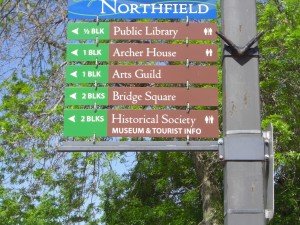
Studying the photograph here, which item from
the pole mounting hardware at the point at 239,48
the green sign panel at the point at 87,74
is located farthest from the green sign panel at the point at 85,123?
the pole mounting hardware at the point at 239,48

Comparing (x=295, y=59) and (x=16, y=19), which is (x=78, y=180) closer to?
(x=16, y=19)

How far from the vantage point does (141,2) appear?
219 inches

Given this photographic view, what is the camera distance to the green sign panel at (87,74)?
545 centimetres

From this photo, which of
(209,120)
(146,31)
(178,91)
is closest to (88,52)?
(146,31)

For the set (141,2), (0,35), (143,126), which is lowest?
(143,126)

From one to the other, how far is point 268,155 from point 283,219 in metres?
12.9

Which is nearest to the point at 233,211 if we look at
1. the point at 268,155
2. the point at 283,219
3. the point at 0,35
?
the point at 268,155

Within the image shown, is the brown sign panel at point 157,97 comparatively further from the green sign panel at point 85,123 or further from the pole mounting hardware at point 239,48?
the pole mounting hardware at point 239,48

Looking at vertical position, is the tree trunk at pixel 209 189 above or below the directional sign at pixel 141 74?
below

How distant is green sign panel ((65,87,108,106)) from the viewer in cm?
534

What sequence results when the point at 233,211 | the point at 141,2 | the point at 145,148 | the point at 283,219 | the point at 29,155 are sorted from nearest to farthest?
the point at 233,211
the point at 145,148
the point at 141,2
the point at 29,155
the point at 283,219

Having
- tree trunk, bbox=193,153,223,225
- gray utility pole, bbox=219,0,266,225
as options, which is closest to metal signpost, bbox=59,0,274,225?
gray utility pole, bbox=219,0,266,225

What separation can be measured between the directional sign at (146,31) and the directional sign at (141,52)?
0.28 feet

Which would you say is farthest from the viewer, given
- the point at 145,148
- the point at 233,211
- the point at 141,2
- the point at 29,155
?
the point at 29,155
